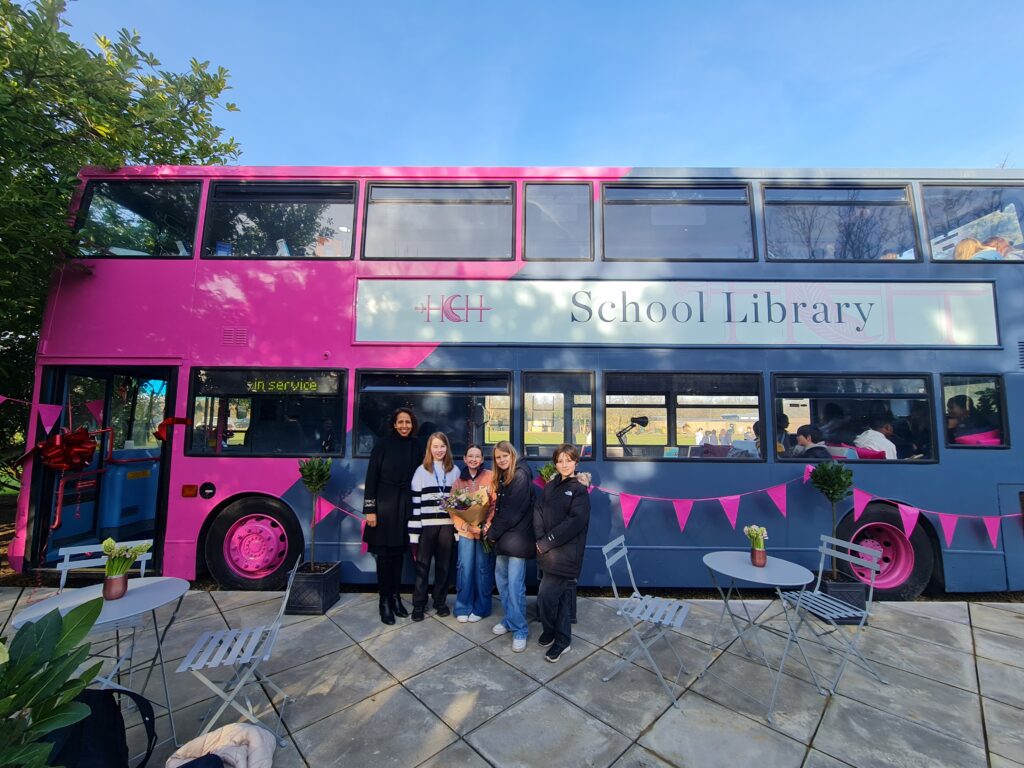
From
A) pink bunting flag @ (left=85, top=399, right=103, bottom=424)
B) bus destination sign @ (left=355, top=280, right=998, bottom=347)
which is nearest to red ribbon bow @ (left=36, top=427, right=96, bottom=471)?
pink bunting flag @ (left=85, top=399, right=103, bottom=424)

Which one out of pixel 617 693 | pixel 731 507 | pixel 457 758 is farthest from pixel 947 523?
pixel 457 758

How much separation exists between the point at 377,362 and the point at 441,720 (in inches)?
128

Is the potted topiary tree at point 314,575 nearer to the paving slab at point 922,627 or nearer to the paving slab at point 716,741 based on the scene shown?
the paving slab at point 716,741

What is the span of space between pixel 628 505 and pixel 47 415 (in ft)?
20.6

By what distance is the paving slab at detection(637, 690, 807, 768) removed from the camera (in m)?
2.42

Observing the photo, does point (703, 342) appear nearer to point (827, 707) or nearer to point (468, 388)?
point (468, 388)

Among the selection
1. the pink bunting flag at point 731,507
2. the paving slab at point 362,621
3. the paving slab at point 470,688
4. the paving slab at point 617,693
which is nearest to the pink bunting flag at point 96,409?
the paving slab at point 362,621

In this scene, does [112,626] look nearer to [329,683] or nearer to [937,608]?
[329,683]

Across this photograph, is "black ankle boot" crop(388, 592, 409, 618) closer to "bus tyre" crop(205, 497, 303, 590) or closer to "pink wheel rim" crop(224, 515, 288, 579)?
"bus tyre" crop(205, 497, 303, 590)

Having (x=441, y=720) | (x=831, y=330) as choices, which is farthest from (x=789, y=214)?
(x=441, y=720)

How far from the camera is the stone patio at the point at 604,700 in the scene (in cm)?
247

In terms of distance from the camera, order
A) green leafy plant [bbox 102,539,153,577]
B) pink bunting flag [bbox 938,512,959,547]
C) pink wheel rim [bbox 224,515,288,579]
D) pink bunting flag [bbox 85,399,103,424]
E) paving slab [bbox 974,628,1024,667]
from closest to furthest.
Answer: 1. green leafy plant [bbox 102,539,153,577]
2. paving slab [bbox 974,628,1024,667]
3. pink bunting flag [bbox 938,512,959,547]
4. pink wheel rim [bbox 224,515,288,579]
5. pink bunting flag [bbox 85,399,103,424]

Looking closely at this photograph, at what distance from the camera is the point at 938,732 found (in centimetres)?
267

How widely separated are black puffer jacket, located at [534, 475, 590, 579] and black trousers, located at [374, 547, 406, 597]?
1508 millimetres
